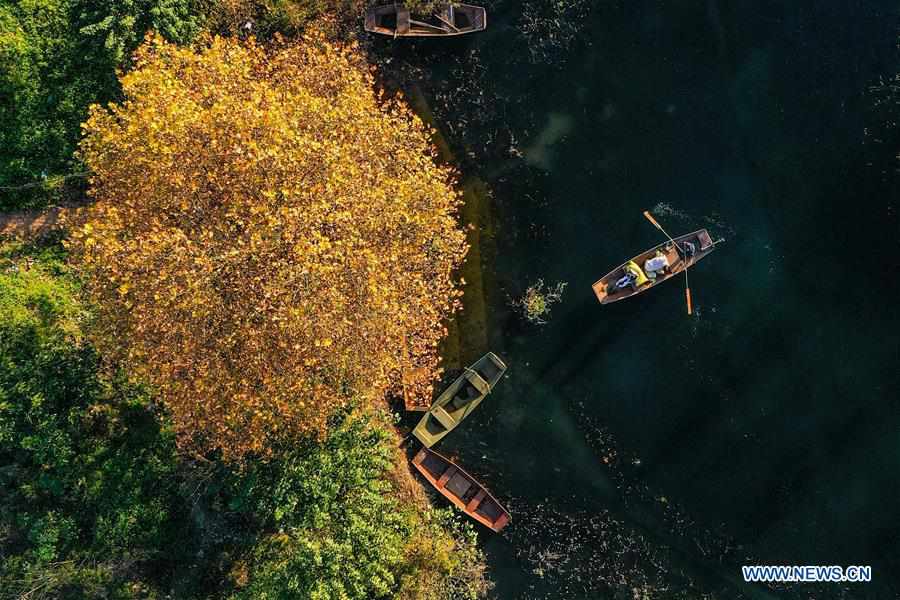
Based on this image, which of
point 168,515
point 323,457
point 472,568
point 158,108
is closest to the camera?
point 158,108

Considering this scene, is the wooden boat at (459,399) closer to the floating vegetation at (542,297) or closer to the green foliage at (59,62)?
the floating vegetation at (542,297)

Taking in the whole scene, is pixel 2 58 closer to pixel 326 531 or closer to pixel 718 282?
pixel 326 531

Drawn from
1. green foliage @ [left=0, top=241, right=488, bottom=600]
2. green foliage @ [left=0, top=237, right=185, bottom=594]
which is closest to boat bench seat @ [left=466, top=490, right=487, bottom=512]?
green foliage @ [left=0, top=241, right=488, bottom=600]

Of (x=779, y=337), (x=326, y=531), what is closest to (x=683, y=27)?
(x=779, y=337)

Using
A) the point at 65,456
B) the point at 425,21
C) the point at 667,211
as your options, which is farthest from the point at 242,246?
the point at 667,211

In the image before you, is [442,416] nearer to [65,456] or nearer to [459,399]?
[459,399]

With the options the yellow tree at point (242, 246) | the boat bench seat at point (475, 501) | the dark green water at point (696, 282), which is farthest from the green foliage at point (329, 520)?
the dark green water at point (696, 282)

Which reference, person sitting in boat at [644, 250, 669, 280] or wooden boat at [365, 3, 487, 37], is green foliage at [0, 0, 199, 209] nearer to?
wooden boat at [365, 3, 487, 37]
